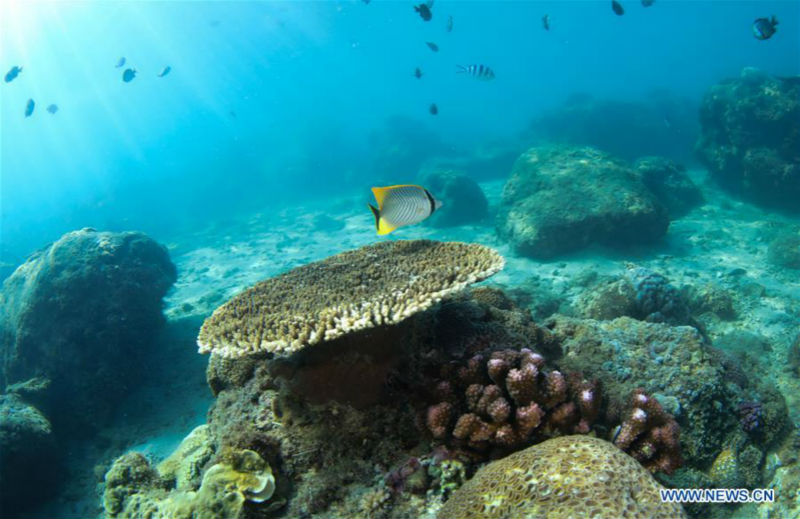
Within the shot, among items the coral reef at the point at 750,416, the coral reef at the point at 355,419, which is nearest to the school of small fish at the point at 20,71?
the coral reef at the point at 355,419

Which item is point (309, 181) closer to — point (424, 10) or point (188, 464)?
point (424, 10)

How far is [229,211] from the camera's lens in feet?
111

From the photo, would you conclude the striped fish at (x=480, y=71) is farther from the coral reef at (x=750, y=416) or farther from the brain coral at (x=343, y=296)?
the coral reef at (x=750, y=416)

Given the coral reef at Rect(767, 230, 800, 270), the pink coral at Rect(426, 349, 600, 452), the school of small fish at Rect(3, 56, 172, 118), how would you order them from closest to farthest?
the pink coral at Rect(426, 349, 600, 452), the coral reef at Rect(767, 230, 800, 270), the school of small fish at Rect(3, 56, 172, 118)

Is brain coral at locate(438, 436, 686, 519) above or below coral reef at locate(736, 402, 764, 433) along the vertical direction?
above

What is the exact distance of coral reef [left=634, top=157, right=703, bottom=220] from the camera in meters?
14.1

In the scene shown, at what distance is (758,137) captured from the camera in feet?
47.5

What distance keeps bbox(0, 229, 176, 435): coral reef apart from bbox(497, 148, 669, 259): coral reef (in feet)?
35.3

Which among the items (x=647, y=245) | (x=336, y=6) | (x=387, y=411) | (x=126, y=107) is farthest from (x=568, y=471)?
(x=126, y=107)

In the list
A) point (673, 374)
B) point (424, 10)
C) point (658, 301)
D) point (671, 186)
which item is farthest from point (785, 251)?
point (424, 10)

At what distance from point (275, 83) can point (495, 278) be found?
149991mm

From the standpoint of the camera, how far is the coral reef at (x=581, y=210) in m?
11.2

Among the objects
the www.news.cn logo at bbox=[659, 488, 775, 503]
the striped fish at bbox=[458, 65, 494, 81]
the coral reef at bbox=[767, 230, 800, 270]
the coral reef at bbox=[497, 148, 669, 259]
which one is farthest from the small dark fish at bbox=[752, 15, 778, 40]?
the www.news.cn logo at bbox=[659, 488, 775, 503]

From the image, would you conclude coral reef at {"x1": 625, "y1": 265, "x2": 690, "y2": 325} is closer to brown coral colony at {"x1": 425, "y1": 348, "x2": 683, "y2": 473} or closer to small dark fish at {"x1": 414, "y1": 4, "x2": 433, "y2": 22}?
brown coral colony at {"x1": 425, "y1": 348, "x2": 683, "y2": 473}
